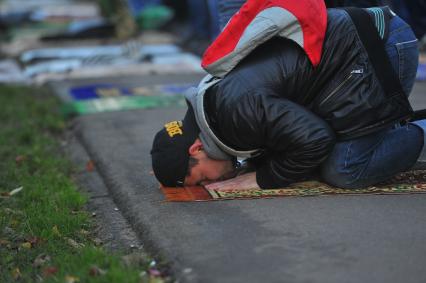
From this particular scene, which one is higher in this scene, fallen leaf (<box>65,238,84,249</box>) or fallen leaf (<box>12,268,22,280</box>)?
fallen leaf (<box>12,268,22,280</box>)

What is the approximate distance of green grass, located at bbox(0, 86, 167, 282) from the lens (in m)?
3.14

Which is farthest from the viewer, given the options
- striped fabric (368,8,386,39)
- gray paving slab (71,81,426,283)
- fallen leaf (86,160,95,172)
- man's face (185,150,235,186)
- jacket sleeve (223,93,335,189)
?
fallen leaf (86,160,95,172)

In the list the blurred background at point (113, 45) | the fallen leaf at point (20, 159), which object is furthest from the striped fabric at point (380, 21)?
the blurred background at point (113, 45)

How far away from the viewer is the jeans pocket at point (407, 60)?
392 cm

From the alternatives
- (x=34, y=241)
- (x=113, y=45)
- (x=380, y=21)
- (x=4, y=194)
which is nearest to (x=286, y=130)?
(x=380, y=21)

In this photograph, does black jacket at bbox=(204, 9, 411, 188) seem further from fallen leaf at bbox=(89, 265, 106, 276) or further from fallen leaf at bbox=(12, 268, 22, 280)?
fallen leaf at bbox=(12, 268, 22, 280)

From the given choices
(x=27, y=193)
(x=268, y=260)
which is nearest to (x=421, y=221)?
(x=268, y=260)

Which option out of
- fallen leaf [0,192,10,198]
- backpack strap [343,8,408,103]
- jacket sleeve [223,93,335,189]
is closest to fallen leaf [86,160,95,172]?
fallen leaf [0,192,10,198]

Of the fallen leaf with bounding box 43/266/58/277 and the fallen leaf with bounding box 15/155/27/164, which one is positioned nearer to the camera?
the fallen leaf with bounding box 43/266/58/277

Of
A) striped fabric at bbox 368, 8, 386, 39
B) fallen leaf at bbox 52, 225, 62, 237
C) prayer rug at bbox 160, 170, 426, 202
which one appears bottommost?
fallen leaf at bbox 52, 225, 62, 237

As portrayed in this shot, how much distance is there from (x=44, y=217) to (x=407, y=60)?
88.4 inches

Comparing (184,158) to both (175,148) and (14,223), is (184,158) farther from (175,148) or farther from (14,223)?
(14,223)

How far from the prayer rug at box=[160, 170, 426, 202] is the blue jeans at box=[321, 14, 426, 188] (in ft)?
0.18

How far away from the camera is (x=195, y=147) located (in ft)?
12.8
